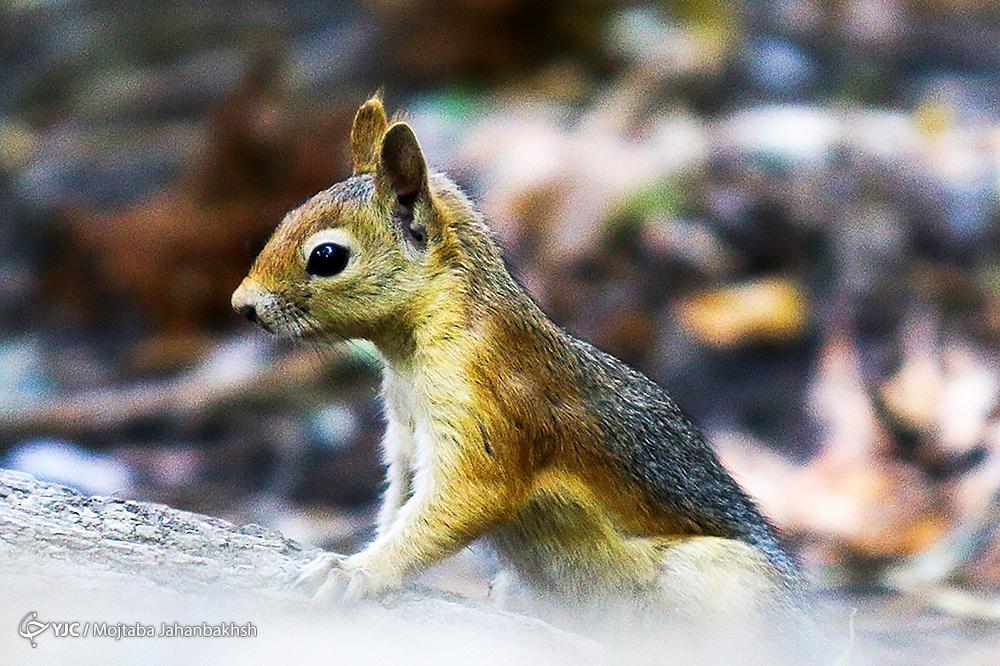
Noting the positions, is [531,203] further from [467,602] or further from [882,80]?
[467,602]

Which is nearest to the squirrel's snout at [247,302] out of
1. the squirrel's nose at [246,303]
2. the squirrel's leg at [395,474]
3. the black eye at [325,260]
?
the squirrel's nose at [246,303]

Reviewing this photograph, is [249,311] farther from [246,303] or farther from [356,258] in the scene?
[356,258]

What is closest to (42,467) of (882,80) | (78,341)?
(78,341)

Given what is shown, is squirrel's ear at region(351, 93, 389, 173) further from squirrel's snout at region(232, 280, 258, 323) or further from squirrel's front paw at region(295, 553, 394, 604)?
squirrel's front paw at region(295, 553, 394, 604)

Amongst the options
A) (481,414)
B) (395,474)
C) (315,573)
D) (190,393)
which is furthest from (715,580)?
(190,393)

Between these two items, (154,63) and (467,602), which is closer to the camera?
(467,602)
